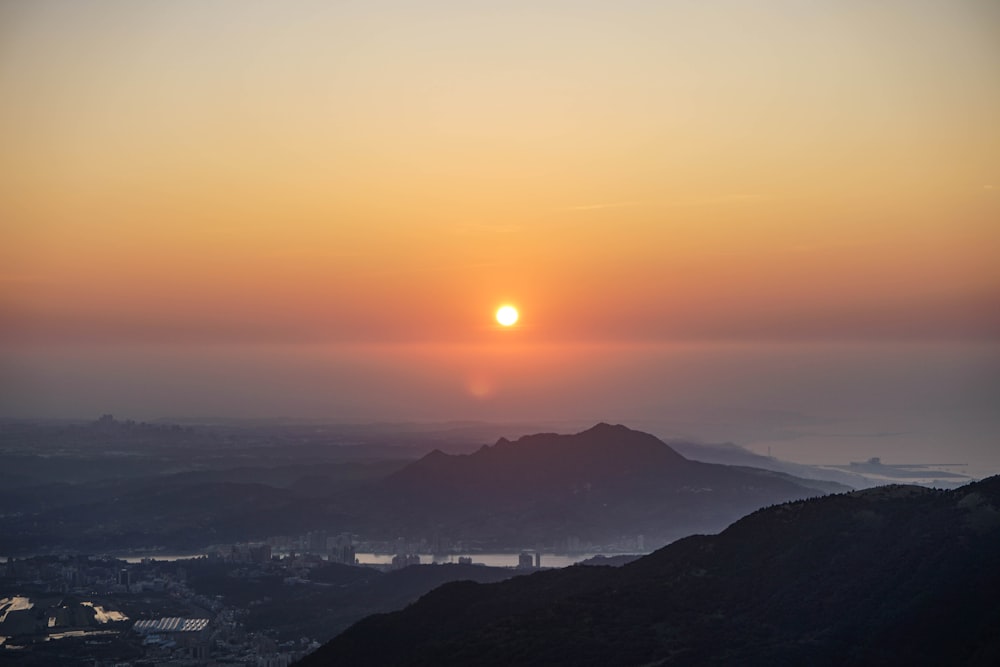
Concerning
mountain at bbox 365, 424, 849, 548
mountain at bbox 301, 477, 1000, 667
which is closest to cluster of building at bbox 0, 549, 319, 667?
mountain at bbox 301, 477, 1000, 667

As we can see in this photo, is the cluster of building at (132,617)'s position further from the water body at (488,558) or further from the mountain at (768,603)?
the mountain at (768,603)

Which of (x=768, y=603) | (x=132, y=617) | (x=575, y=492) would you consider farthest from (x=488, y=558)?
(x=768, y=603)

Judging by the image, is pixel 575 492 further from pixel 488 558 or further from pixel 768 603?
pixel 768 603

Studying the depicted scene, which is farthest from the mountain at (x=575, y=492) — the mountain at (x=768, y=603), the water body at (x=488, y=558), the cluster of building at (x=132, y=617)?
the mountain at (x=768, y=603)

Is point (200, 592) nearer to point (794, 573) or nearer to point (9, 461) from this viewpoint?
point (794, 573)

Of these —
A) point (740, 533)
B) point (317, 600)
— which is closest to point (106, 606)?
point (317, 600)

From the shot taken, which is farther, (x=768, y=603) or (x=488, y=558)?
(x=488, y=558)

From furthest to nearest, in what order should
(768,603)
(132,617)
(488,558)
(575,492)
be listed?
(575,492)
(488,558)
(132,617)
(768,603)
